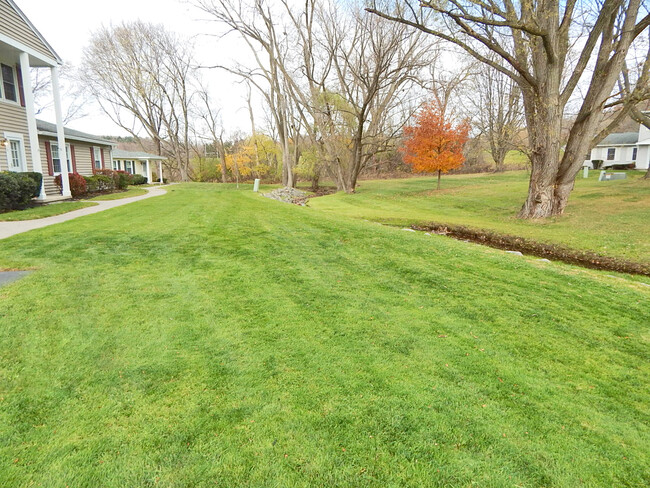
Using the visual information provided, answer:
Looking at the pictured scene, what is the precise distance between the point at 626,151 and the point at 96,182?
130ft

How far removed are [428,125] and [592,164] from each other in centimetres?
1997

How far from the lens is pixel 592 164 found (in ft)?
103

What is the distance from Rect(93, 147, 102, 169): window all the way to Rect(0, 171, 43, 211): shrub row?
10.1 metres

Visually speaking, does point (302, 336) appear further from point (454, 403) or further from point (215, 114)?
point (215, 114)

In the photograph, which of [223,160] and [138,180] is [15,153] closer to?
[138,180]

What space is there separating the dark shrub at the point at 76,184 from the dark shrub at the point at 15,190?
367cm

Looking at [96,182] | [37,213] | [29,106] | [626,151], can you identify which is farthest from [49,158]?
[626,151]

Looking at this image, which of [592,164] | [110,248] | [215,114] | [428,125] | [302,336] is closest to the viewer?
[302,336]

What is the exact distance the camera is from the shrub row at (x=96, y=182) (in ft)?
50.3

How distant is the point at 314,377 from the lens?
8.55ft

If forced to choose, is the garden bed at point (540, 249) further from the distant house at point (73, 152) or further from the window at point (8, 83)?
the distant house at point (73, 152)

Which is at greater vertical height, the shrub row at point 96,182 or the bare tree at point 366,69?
the bare tree at point 366,69

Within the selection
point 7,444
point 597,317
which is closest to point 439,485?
point 7,444

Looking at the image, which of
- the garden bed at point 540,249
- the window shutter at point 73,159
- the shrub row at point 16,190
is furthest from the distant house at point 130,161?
the garden bed at point 540,249
